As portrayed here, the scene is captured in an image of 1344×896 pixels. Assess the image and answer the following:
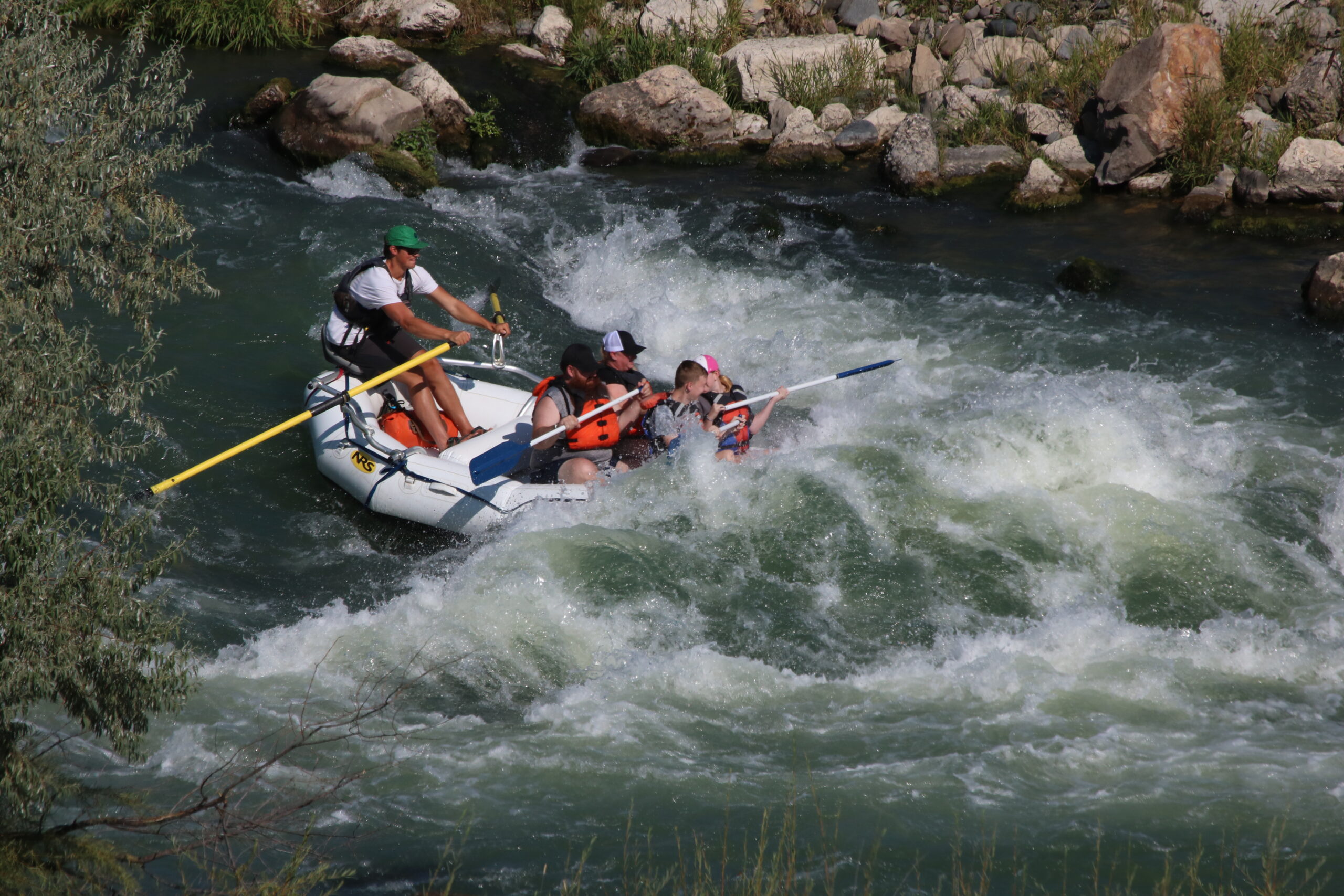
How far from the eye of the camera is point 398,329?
719 cm

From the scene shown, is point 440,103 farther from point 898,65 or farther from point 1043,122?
point 1043,122

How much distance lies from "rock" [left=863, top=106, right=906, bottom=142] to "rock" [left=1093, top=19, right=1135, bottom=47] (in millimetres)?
2388

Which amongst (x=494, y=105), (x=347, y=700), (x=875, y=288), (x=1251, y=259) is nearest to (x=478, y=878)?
(x=347, y=700)

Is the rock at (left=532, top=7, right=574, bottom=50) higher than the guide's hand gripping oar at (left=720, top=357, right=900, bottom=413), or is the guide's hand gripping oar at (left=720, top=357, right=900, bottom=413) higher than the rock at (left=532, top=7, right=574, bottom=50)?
the rock at (left=532, top=7, right=574, bottom=50)

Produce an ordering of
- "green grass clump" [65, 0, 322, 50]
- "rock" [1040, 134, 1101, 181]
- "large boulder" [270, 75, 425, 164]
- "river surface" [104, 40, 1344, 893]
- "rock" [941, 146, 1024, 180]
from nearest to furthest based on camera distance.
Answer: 1. "river surface" [104, 40, 1344, 893]
2. "rock" [1040, 134, 1101, 181]
3. "large boulder" [270, 75, 425, 164]
4. "rock" [941, 146, 1024, 180]
5. "green grass clump" [65, 0, 322, 50]

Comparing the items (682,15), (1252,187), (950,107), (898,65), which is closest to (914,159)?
(950,107)

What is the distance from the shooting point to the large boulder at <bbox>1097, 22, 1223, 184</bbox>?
1111 cm

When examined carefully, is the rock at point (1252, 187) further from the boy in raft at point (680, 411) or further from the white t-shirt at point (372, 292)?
the white t-shirt at point (372, 292)

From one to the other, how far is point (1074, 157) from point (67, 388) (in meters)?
10.6

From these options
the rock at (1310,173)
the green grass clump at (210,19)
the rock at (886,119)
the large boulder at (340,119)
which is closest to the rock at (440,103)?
the large boulder at (340,119)

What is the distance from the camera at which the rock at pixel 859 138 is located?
12.6 meters

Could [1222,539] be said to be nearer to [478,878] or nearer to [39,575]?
[478,878]

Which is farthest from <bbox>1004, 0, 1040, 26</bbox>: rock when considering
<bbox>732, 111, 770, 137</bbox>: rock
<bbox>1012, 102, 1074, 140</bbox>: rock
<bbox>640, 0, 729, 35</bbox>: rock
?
<bbox>640, 0, 729, 35</bbox>: rock

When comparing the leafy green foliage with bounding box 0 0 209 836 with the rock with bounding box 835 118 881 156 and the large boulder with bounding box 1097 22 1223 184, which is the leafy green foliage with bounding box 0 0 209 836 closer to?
the rock with bounding box 835 118 881 156
